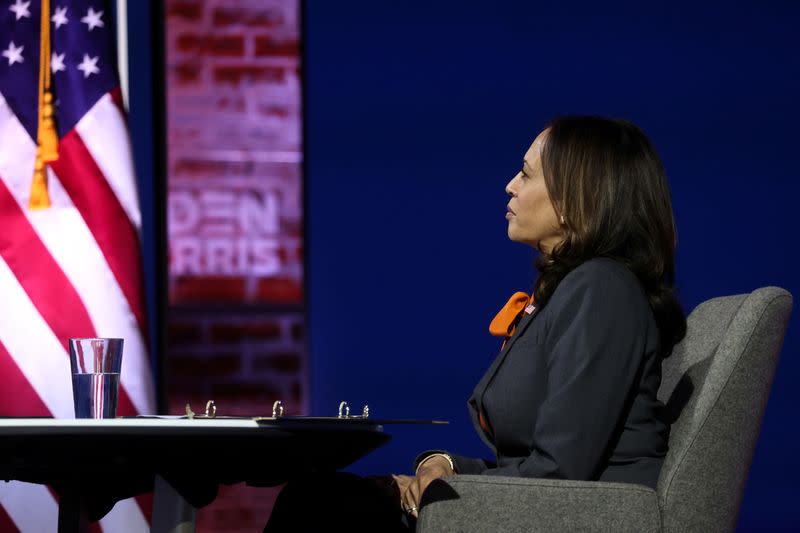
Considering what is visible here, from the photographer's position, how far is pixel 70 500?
1568 millimetres

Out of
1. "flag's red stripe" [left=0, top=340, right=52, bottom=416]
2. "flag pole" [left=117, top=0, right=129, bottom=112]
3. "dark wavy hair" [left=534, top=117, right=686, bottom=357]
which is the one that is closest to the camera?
"dark wavy hair" [left=534, top=117, right=686, bottom=357]

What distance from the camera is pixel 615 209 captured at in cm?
173

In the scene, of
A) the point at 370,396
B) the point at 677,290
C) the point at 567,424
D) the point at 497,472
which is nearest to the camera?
the point at 567,424

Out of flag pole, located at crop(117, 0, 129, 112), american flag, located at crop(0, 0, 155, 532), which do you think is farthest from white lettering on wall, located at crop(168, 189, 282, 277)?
american flag, located at crop(0, 0, 155, 532)

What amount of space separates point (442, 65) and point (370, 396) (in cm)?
108

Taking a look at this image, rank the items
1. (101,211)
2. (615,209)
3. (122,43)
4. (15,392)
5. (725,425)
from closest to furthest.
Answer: (725,425) → (615,209) → (15,392) → (101,211) → (122,43)

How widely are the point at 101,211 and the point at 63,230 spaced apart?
0.35 feet

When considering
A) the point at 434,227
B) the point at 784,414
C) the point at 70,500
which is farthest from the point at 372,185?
the point at 70,500

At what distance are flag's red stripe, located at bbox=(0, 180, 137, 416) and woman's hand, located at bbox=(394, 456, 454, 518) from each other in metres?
1.25

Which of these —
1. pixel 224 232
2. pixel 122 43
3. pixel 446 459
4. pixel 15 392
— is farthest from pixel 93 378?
pixel 224 232

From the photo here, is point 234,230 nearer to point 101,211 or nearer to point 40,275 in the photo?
point 101,211

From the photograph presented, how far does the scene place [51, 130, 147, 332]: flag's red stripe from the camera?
2838mm

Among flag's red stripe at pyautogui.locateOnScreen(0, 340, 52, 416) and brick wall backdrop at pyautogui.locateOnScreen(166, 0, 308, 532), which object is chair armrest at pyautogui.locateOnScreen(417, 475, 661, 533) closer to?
flag's red stripe at pyautogui.locateOnScreen(0, 340, 52, 416)

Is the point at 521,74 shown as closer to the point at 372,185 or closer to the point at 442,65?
the point at 442,65
